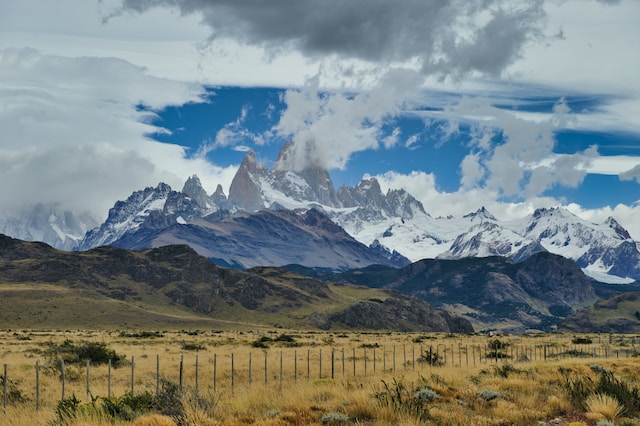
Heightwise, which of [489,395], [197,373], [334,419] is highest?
[334,419]

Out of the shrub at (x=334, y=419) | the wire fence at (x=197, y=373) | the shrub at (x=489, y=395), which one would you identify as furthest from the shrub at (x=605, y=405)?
the wire fence at (x=197, y=373)

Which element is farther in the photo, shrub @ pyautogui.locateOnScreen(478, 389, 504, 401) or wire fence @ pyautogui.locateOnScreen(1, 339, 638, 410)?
wire fence @ pyautogui.locateOnScreen(1, 339, 638, 410)

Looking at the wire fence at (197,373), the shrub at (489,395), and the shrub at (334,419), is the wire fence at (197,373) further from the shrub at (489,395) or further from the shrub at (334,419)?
the shrub at (334,419)

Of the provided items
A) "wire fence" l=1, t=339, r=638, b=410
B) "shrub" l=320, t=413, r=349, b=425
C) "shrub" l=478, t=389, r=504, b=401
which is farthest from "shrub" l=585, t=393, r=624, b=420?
"wire fence" l=1, t=339, r=638, b=410

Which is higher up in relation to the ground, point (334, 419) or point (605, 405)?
point (334, 419)

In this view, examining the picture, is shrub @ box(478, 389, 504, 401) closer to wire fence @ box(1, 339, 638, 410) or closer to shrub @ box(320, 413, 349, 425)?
shrub @ box(320, 413, 349, 425)

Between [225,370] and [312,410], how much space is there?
24822 millimetres

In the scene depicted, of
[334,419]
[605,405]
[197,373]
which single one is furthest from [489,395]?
[197,373]

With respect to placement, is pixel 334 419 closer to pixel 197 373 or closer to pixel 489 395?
pixel 489 395

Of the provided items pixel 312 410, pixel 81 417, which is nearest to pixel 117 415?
pixel 81 417

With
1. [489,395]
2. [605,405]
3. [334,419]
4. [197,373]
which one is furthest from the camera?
[197,373]

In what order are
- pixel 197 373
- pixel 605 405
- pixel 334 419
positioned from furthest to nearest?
pixel 197 373 → pixel 605 405 → pixel 334 419

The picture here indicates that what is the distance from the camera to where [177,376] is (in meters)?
39.9

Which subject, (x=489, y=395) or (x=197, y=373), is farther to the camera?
(x=197, y=373)
